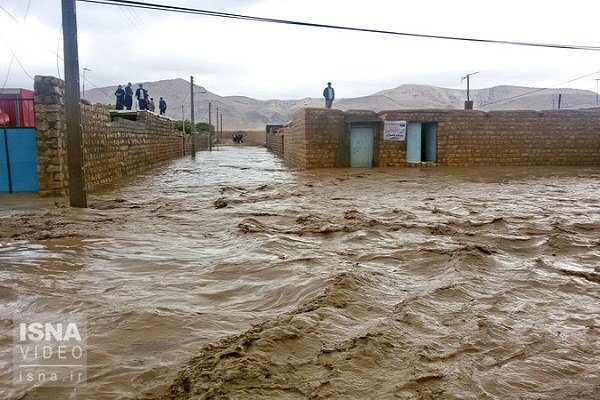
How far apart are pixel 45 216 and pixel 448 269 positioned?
6084 mm

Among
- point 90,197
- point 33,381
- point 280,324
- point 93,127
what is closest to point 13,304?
point 33,381

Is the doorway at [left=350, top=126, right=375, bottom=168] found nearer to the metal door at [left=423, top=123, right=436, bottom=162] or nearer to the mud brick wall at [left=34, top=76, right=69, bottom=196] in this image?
the metal door at [left=423, top=123, right=436, bottom=162]

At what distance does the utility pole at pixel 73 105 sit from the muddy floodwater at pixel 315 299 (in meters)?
0.59

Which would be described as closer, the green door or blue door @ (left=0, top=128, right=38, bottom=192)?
blue door @ (left=0, top=128, right=38, bottom=192)

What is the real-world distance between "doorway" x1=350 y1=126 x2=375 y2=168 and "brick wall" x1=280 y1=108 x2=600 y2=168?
24cm

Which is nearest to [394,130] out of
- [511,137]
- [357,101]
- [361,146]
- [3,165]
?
[361,146]

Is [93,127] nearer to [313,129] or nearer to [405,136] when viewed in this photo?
[313,129]

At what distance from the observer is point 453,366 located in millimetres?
2674

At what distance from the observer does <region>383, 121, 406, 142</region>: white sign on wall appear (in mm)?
18406

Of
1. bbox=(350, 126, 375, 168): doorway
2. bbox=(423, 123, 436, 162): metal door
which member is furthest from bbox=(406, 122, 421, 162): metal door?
bbox=(350, 126, 375, 168): doorway

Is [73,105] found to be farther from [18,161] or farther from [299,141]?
[299,141]

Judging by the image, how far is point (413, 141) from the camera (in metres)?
18.8

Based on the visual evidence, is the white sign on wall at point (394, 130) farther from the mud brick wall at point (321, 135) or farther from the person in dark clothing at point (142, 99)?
the person in dark clothing at point (142, 99)

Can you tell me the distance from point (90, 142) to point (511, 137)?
1609 centimetres
